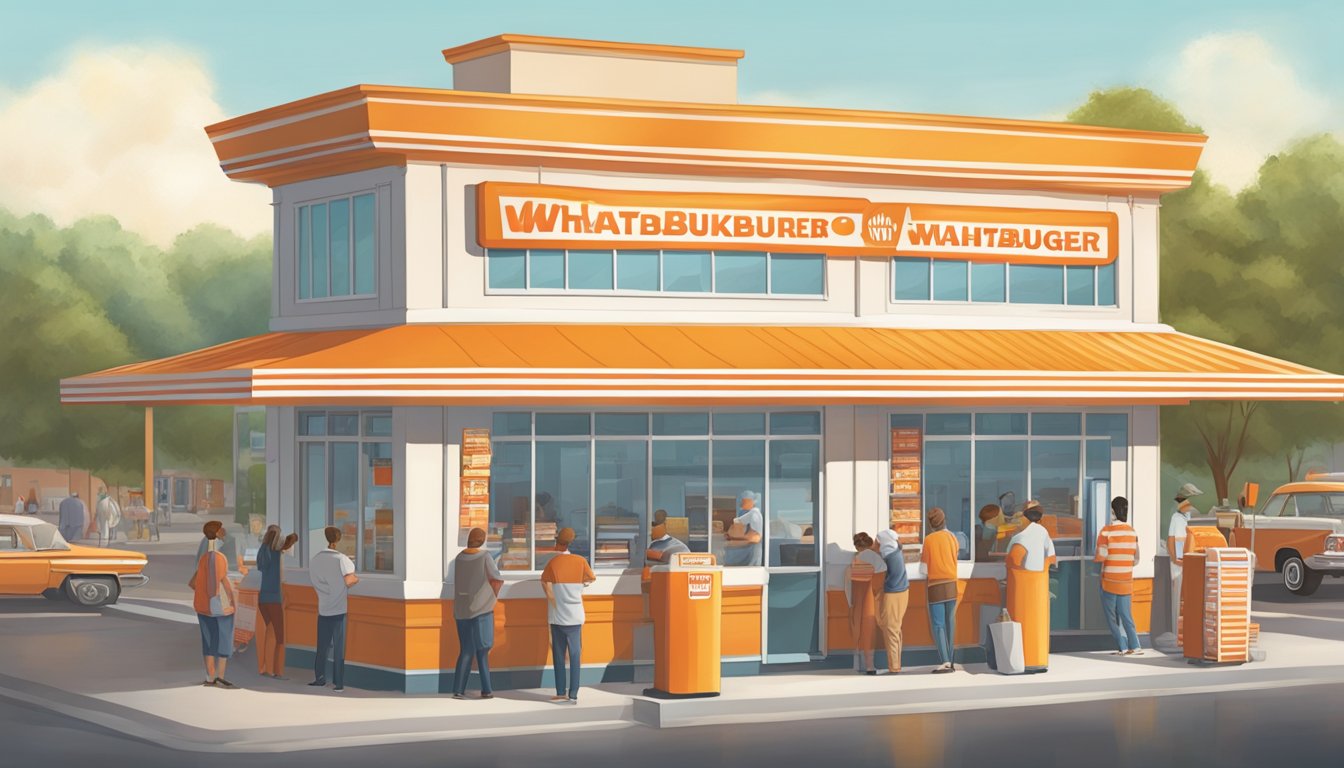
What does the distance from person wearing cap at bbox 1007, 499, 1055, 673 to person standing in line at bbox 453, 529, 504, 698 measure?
5.73 metres

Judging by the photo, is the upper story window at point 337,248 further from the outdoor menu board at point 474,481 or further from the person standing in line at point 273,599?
the person standing in line at point 273,599

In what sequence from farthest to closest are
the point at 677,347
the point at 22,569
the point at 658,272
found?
the point at 22,569 < the point at 658,272 < the point at 677,347

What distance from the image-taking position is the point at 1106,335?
23312 mm

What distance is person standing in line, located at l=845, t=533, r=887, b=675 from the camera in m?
20.8

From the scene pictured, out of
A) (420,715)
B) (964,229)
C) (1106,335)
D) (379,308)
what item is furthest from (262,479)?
(1106,335)

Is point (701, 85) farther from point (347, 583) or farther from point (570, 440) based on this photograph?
point (347, 583)

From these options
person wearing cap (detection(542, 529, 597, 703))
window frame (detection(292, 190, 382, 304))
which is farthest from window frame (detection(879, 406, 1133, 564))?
window frame (detection(292, 190, 382, 304))

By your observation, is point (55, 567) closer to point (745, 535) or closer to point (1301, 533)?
point (745, 535)

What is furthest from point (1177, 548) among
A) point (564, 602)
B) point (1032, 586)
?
point (564, 602)

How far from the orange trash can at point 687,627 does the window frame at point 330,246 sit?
457 centimetres

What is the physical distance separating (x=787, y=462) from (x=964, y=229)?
3588 mm

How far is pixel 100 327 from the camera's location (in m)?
67.0

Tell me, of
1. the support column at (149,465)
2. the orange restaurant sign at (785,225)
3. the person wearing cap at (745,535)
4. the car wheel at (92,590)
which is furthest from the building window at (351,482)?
the support column at (149,465)

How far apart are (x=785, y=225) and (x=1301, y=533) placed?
49.7 ft
